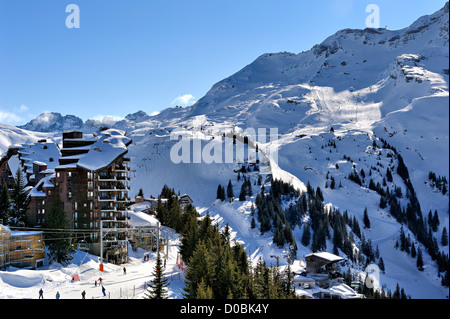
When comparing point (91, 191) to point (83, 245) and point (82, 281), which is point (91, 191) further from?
point (82, 281)

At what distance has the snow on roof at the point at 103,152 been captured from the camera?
8300 centimetres

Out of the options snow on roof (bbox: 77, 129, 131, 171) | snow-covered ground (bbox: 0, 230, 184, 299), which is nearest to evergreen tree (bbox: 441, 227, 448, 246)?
snow-covered ground (bbox: 0, 230, 184, 299)

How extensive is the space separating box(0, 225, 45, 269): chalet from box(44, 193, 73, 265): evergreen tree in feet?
5.83

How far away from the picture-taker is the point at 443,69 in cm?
1630

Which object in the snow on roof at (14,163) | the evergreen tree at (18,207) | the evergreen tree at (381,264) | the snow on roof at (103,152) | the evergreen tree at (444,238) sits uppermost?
the snow on roof at (103,152)

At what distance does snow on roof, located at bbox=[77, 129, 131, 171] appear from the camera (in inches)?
3268

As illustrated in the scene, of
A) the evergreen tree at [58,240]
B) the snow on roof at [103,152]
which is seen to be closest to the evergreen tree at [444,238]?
the snow on roof at [103,152]

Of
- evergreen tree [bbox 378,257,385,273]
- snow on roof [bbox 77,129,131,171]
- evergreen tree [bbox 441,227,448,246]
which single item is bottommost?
evergreen tree [bbox 378,257,385,273]

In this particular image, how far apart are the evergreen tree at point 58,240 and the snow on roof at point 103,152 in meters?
12.4

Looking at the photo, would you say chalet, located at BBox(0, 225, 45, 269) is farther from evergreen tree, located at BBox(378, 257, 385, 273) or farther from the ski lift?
evergreen tree, located at BBox(378, 257, 385, 273)

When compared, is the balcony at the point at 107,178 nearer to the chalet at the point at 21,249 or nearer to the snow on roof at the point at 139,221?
the snow on roof at the point at 139,221

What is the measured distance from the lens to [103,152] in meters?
86.1

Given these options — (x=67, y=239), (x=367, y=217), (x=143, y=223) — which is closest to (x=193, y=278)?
(x=67, y=239)
